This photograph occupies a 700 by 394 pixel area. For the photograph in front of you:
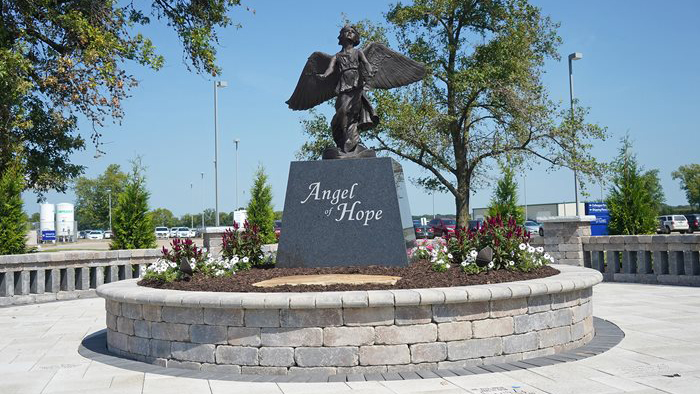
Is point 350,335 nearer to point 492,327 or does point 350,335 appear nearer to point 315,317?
point 315,317

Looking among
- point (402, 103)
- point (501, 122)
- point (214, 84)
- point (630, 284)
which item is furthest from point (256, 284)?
point (214, 84)

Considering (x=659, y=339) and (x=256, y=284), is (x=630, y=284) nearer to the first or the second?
(x=659, y=339)

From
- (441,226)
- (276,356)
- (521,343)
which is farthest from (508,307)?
(441,226)

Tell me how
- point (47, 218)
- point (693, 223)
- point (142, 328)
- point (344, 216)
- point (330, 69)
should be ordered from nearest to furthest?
1. point (142, 328)
2. point (344, 216)
3. point (330, 69)
4. point (693, 223)
5. point (47, 218)

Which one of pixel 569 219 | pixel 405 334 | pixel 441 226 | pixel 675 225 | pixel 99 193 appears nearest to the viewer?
pixel 405 334

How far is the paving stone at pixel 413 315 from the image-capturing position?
6406mm

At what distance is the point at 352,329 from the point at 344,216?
3.10 m

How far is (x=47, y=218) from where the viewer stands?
53.4m

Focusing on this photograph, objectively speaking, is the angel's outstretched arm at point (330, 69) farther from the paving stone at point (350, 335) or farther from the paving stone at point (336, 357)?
the paving stone at point (336, 357)

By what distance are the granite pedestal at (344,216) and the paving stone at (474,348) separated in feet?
8.36

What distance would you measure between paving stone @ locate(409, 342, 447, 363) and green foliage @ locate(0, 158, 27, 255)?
10949 millimetres

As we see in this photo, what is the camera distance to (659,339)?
7883 millimetres

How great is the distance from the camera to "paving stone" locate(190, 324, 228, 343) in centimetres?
663

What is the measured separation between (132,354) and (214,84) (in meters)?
20.5
